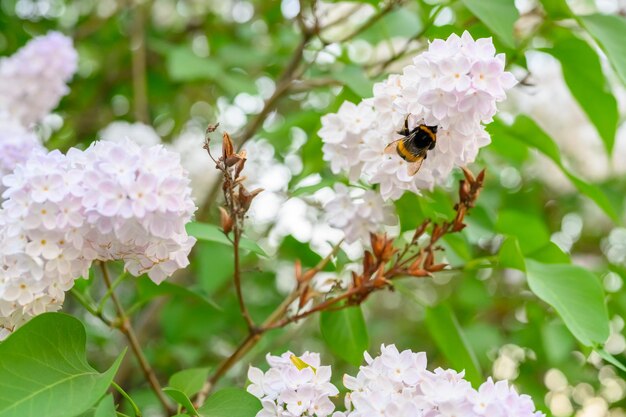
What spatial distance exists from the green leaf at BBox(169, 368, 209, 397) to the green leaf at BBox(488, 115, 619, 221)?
1.78 feet

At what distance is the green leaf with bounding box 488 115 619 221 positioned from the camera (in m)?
1.16

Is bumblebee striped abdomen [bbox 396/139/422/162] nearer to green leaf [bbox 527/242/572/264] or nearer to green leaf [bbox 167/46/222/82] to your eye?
green leaf [bbox 527/242/572/264]

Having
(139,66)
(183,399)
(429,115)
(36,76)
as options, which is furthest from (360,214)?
(139,66)

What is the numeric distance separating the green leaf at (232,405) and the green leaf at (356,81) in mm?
457

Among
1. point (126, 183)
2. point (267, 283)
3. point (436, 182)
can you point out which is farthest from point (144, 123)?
point (126, 183)

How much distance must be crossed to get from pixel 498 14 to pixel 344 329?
18.7 inches

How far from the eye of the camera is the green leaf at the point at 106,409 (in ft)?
2.29

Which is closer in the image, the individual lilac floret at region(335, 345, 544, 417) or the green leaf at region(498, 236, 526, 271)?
the individual lilac floret at region(335, 345, 544, 417)

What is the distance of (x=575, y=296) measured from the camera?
92 cm

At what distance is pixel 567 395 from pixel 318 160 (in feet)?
3.64

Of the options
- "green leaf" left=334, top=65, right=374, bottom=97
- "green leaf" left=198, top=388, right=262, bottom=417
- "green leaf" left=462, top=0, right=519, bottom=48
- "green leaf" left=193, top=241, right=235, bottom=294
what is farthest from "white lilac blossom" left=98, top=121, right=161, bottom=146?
"green leaf" left=198, top=388, right=262, bottom=417

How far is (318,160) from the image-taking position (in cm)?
123

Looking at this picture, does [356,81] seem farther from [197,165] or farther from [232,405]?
[197,165]

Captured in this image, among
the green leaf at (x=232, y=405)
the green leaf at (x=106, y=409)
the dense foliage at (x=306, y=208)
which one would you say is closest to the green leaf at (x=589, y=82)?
the dense foliage at (x=306, y=208)
